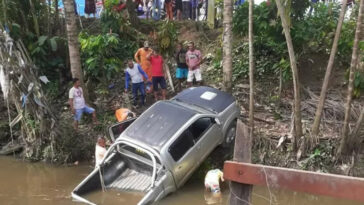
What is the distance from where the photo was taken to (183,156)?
29.9 ft

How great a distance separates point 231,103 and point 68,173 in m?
4.23

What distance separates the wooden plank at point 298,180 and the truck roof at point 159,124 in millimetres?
5899

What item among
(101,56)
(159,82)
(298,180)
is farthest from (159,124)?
(298,180)

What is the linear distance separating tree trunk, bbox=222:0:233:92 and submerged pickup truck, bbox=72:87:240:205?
1493 millimetres

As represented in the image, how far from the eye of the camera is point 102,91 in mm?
13391

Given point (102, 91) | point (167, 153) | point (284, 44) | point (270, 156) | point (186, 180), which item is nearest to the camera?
point (167, 153)

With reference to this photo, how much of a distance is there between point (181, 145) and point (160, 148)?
0.56m

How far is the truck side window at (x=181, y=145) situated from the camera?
8.92 m

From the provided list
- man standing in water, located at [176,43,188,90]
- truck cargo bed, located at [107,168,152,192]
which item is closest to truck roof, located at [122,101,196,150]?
truck cargo bed, located at [107,168,152,192]

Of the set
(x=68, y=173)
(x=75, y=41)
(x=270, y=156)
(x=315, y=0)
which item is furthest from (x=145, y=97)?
(x=315, y=0)

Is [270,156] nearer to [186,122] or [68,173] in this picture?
[186,122]

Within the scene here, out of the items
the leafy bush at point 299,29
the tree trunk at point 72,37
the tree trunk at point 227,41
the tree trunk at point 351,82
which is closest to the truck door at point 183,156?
the tree trunk at point 227,41

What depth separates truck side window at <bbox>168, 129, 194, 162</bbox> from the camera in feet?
29.3

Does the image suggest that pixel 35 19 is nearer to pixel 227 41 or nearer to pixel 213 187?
pixel 227 41
